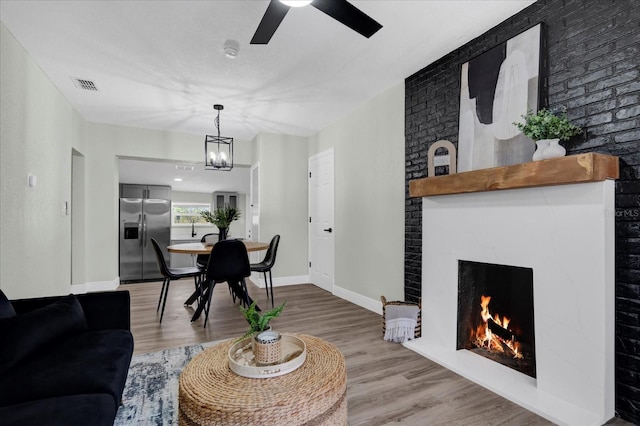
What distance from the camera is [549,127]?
1.88 m

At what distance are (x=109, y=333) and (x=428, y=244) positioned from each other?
2.39 metres

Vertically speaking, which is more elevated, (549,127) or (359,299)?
(549,127)

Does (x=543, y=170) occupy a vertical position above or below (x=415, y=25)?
below

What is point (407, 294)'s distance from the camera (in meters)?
3.17

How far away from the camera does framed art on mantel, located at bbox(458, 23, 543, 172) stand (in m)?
2.13

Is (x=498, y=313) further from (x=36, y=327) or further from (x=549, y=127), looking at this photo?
(x=36, y=327)

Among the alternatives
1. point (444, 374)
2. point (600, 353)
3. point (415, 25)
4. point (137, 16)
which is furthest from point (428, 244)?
point (137, 16)

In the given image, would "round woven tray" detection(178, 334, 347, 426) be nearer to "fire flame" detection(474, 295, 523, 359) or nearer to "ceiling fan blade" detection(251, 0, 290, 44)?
"fire flame" detection(474, 295, 523, 359)

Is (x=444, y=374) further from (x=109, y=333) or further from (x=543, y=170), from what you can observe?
(x=109, y=333)

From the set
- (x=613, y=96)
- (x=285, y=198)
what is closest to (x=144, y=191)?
(x=285, y=198)

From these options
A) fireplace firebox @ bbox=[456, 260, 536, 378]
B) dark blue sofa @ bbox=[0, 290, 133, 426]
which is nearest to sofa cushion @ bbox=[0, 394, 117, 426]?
dark blue sofa @ bbox=[0, 290, 133, 426]

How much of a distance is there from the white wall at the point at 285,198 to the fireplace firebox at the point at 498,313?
3.18m

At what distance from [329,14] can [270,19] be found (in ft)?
1.14

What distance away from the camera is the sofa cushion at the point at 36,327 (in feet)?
4.56
